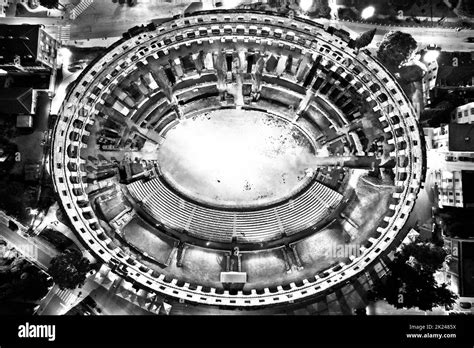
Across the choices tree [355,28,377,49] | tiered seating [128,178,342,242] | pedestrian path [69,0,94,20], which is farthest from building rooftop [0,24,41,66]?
tree [355,28,377,49]

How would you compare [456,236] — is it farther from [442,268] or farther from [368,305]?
[368,305]

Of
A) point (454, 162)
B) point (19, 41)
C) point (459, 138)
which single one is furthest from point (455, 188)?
point (19, 41)

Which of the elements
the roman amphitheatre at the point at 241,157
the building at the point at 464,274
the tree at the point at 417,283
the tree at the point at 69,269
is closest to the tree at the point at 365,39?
the roman amphitheatre at the point at 241,157

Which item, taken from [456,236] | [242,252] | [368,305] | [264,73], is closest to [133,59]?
[264,73]

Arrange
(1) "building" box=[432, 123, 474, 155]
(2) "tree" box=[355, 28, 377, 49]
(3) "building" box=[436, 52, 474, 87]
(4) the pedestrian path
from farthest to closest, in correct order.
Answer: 1. (4) the pedestrian path
2. (3) "building" box=[436, 52, 474, 87]
3. (2) "tree" box=[355, 28, 377, 49]
4. (1) "building" box=[432, 123, 474, 155]

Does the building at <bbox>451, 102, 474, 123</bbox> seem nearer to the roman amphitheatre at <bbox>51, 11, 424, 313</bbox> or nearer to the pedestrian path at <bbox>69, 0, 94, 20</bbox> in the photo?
the roman amphitheatre at <bbox>51, 11, 424, 313</bbox>
